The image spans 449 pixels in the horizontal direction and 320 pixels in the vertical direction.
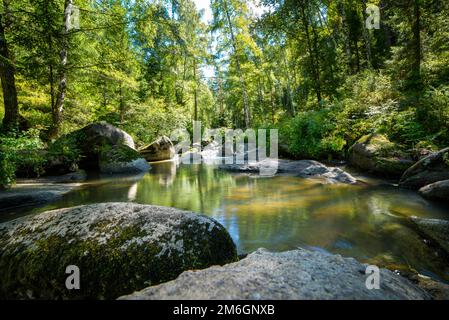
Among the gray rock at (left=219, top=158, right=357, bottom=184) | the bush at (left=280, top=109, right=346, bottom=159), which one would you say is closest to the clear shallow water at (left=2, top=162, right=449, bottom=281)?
the gray rock at (left=219, top=158, right=357, bottom=184)

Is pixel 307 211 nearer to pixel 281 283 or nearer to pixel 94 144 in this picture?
pixel 281 283

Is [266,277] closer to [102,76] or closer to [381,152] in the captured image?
[381,152]

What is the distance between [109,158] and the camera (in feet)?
36.6

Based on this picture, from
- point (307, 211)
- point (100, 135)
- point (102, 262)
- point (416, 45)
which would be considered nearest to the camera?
point (102, 262)

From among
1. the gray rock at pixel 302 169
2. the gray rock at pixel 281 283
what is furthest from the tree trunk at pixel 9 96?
the gray rock at pixel 281 283

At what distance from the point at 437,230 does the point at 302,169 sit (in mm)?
6152

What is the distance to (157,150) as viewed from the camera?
16.2 meters

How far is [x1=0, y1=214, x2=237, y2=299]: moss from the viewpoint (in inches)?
83.0

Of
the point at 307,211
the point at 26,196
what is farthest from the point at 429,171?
the point at 26,196

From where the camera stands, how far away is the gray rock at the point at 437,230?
3221mm

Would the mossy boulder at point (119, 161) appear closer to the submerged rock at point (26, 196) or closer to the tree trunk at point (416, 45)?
the submerged rock at point (26, 196)

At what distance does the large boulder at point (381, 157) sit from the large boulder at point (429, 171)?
89 cm

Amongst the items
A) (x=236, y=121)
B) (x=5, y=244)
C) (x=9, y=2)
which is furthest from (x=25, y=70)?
(x=236, y=121)

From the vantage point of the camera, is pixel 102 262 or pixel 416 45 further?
pixel 416 45
